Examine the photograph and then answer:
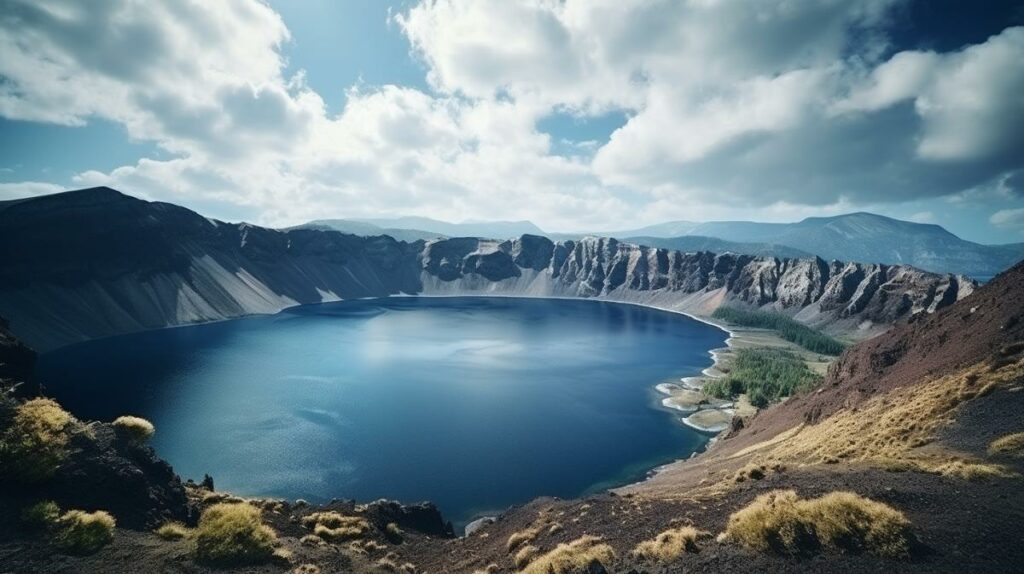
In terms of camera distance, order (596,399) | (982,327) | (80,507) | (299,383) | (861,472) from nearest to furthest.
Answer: (80,507), (861,472), (982,327), (596,399), (299,383)

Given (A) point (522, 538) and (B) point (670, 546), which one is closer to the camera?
(B) point (670, 546)

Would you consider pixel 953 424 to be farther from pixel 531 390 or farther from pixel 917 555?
pixel 531 390

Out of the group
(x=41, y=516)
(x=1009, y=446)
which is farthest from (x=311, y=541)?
(x=1009, y=446)

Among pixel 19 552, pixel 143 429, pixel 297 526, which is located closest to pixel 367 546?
pixel 297 526

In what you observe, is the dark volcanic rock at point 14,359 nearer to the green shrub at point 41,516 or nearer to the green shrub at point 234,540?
the green shrub at point 41,516

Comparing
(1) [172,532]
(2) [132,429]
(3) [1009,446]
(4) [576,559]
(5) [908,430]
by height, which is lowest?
(1) [172,532]

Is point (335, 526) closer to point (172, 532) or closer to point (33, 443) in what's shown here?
point (172, 532)

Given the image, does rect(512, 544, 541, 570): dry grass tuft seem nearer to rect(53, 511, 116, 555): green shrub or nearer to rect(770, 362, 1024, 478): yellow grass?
rect(53, 511, 116, 555): green shrub
